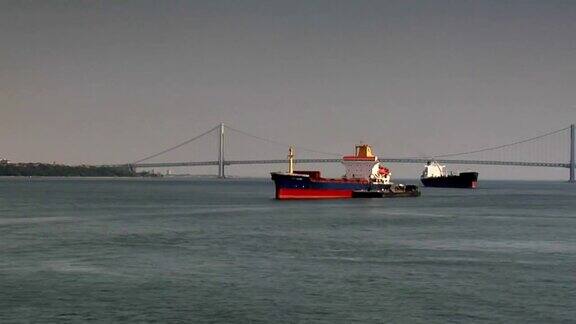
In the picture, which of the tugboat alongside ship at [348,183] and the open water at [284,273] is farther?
the tugboat alongside ship at [348,183]

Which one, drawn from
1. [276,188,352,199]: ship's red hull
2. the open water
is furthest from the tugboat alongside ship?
the open water

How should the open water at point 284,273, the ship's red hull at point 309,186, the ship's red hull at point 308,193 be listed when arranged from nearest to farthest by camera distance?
1. the open water at point 284,273
2. the ship's red hull at point 309,186
3. the ship's red hull at point 308,193

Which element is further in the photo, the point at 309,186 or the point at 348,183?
the point at 348,183

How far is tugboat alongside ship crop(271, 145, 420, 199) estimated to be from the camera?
A: 116250 mm

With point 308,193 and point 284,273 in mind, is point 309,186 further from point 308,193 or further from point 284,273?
point 284,273

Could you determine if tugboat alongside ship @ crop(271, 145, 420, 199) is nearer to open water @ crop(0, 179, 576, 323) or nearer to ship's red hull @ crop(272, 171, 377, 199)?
ship's red hull @ crop(272, 171, 377, 199)

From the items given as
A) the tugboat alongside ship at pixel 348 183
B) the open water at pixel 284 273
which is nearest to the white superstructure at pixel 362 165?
the tugboat alongside ship at pixel 348 183

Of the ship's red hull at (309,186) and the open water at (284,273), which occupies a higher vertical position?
the ship's red hull at (309,186)

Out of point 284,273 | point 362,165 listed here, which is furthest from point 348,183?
point 284,273

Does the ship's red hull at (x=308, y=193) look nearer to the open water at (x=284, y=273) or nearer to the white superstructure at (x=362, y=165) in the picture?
the white superstructure at (x=362, y=165)

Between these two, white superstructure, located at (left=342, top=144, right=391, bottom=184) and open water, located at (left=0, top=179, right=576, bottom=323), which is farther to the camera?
white superstructure, located at (left=342, top=144, right=391, bottom=184)

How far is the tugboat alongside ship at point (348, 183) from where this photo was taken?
116 m

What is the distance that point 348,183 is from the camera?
122 m

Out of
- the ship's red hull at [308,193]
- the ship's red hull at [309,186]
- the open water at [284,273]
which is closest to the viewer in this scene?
the open water at [284,273]
